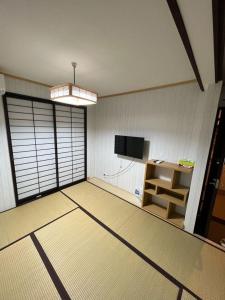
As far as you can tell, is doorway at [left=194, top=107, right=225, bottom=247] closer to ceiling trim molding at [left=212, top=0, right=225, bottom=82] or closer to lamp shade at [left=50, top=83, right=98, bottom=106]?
ceiling trim molding at [left=212, top=0, right=225, bottom=82]

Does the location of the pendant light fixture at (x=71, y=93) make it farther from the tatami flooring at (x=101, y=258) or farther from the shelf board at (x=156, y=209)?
the shelf board at (x=156, y=209)

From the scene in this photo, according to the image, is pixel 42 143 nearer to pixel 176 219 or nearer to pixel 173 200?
pixel 173 200

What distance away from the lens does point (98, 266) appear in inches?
65.7

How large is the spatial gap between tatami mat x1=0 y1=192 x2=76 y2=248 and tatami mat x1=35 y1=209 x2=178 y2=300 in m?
0.25

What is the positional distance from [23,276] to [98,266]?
83cm

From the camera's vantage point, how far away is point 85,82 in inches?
103

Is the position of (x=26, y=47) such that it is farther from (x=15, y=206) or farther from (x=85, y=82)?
(x=15, y=206)

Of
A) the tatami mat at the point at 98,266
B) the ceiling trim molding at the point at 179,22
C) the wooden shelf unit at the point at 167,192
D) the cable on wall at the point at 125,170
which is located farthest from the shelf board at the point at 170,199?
the ceiling trim molding at the point at 179,22

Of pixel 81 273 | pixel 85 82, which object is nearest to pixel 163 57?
pixel 85 82

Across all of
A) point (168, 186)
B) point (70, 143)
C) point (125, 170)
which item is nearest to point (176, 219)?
point (168, 186)

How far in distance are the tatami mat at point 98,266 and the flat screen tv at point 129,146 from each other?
165 centimetres

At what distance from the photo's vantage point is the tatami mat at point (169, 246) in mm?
1551

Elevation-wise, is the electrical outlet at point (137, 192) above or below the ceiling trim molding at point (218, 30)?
below

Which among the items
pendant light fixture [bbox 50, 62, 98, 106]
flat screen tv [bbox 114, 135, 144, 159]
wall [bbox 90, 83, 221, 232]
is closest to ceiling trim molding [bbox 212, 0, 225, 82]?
wall [bbox 90, 83, 221, 232]
